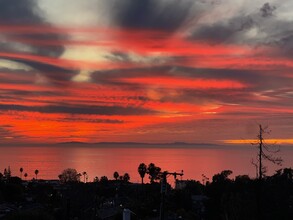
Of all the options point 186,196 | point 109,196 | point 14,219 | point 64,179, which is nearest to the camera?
point 14,219

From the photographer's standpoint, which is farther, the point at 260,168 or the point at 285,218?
the point at 285,218

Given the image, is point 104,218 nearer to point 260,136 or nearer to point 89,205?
point 89,205

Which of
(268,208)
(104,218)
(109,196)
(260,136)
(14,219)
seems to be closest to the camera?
(260,136)

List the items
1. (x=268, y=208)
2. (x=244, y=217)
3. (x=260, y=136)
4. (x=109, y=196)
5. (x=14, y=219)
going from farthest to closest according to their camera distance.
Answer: (x=109, y=196), (x=268, y=208), (x=244, y=217), (x=14, y=219), (x=260, y=136)

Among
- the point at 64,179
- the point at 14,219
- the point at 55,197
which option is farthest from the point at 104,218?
the point at 64,179

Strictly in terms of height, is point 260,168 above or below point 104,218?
above

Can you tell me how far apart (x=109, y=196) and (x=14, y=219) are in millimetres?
66129

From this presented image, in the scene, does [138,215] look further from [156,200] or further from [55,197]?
[55,197]

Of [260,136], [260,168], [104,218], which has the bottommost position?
[104,218]

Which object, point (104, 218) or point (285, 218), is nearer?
point (285, 218)

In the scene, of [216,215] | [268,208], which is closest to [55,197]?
[216,215]

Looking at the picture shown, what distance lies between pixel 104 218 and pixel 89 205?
1257cm

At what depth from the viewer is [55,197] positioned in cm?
7288

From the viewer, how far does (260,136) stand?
21.0 m
